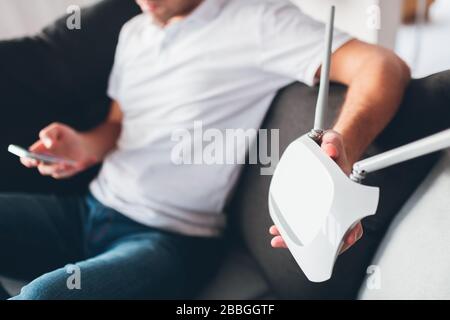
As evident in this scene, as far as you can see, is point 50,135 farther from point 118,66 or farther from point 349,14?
point 349,14

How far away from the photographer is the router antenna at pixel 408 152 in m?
0.43

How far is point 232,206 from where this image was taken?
2.61ft

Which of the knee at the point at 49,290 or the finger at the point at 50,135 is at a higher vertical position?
the finger at the point at 50,135

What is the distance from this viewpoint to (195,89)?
727mm

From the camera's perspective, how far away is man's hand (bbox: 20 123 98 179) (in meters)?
0.78

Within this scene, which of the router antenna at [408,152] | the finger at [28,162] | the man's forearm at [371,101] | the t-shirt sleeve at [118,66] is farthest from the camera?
the t-shirt sleeve at [118,66]

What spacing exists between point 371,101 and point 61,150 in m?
0.52

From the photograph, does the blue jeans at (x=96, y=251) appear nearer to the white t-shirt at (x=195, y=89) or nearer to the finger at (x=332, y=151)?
the white t-shirt at (x=195, y=89)

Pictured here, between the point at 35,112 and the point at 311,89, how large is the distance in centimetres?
50

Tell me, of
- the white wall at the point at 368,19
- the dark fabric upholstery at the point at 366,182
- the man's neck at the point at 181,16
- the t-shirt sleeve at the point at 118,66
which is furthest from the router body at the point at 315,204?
the t-shirt sleeve at the point at 118,66

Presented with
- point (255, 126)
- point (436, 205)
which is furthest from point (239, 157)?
point (436, 205)

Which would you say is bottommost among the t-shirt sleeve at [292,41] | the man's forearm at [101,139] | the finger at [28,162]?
the man's forearm at [101,139]

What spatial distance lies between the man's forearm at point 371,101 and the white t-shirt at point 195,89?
0.07 meters

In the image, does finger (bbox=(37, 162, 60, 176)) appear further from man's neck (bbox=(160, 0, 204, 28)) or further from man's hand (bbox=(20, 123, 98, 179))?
man's neck (bbox=(160, 0, 204, 28))
